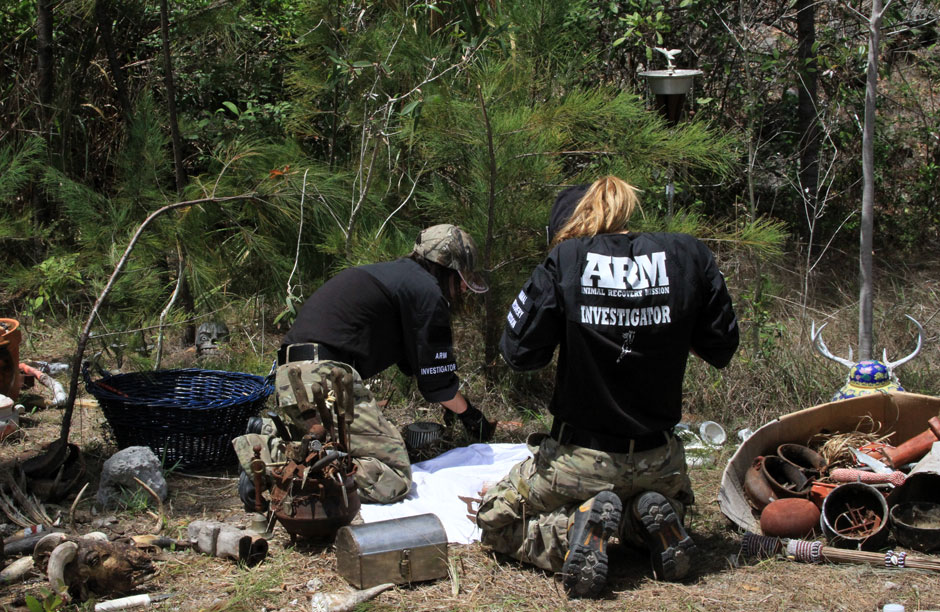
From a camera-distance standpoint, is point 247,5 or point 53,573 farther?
point 247,5

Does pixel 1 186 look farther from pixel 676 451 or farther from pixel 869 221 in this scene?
pixel 869 221

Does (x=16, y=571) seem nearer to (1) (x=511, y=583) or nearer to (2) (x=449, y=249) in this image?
(1) (x=511, y=583)

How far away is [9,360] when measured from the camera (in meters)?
4.33

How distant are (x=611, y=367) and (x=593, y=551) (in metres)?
0.56

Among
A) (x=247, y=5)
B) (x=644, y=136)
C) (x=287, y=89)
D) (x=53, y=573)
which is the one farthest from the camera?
(x=247, y=5)

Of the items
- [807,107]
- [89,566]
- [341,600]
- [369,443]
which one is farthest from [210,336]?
[807,107]

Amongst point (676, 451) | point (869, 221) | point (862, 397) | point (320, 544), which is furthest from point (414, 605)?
point (869, 221)

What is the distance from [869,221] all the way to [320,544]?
2883mm

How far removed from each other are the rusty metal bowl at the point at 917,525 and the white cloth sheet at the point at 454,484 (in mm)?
1417

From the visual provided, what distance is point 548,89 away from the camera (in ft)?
16.7

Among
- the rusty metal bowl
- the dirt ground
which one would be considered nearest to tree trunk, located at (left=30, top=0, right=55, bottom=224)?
Answer: the dirt ground

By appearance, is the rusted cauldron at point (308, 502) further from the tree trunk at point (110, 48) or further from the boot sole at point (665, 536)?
the tree trunk at point (110, 48)

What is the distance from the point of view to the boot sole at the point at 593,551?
2.77 m

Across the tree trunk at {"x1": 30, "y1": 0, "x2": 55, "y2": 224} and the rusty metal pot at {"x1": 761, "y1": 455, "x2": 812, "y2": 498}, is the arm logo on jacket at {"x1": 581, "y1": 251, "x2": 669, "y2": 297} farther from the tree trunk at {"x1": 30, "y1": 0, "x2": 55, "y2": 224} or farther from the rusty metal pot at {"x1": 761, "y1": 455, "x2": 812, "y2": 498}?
the tree trunk at {"x1": 30, "y1": 0, "x2": 55, "y2": 224}
